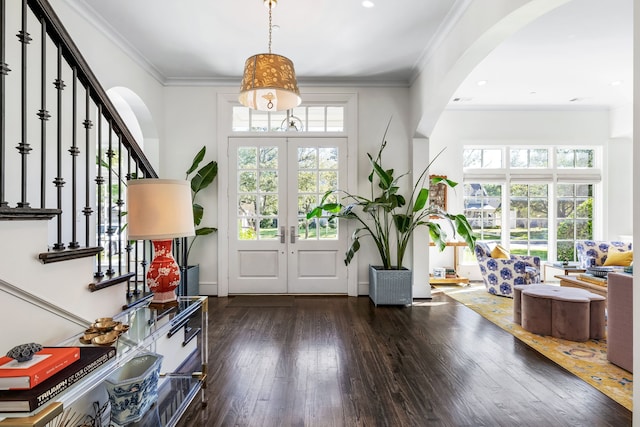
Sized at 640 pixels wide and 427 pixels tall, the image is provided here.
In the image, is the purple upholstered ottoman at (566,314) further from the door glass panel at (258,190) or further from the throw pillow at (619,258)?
the door glass panel at (258,190)

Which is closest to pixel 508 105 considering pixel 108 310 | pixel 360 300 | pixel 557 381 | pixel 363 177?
pixel 363 177

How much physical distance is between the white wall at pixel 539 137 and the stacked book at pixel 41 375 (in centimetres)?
591

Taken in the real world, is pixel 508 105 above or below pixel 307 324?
above

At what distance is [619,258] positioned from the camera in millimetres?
5098

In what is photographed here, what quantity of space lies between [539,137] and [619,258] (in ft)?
8.05

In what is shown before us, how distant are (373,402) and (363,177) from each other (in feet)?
10.9

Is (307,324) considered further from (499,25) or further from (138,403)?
(499,25)

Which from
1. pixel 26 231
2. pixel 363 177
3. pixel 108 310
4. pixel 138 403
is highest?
pixel 363 177

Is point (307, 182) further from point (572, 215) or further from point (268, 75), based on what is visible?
point (572, 215)

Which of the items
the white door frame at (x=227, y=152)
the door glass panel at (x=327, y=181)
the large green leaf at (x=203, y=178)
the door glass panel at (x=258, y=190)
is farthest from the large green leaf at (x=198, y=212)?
the door glass panel at (x=327, y=181)

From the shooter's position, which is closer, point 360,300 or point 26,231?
point 26,231

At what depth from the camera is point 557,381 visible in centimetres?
245

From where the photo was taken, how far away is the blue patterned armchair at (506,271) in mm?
4801

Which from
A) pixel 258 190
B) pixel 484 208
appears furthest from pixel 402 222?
pixel 484 208
